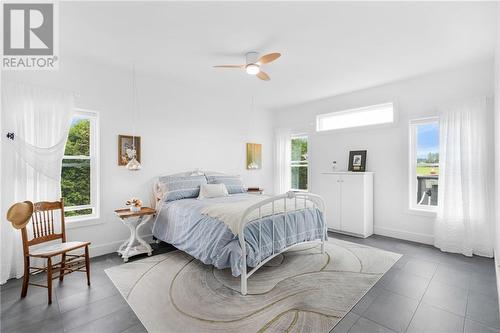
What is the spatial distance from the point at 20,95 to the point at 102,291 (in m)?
2.43

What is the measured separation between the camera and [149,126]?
13.0 feet

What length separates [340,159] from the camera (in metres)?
4.98

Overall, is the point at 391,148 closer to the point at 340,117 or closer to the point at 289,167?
the point at 340,117

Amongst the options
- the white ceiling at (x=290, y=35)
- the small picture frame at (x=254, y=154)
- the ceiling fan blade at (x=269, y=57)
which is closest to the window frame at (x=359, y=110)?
the white ceiling at (x=290, y=35)

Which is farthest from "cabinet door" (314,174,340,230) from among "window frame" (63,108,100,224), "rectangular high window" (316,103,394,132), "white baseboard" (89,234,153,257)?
"window frame" (63,108,100,224)

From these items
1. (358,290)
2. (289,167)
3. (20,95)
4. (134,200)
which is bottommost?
(358,290)

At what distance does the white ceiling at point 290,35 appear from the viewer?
2.26 m

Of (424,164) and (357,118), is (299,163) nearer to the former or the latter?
(357,118)

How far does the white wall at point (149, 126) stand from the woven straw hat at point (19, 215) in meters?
0.55

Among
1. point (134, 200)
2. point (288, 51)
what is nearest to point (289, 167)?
point (288, 51)

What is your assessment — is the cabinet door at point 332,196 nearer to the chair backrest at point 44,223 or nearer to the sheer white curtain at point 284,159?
the sheer white curtain at point 284,159

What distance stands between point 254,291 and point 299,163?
387cm

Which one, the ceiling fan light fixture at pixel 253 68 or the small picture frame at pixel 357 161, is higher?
the ceiling fan light fixture at pixel 253 68

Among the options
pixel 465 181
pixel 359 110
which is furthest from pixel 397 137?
pixel 465 181
